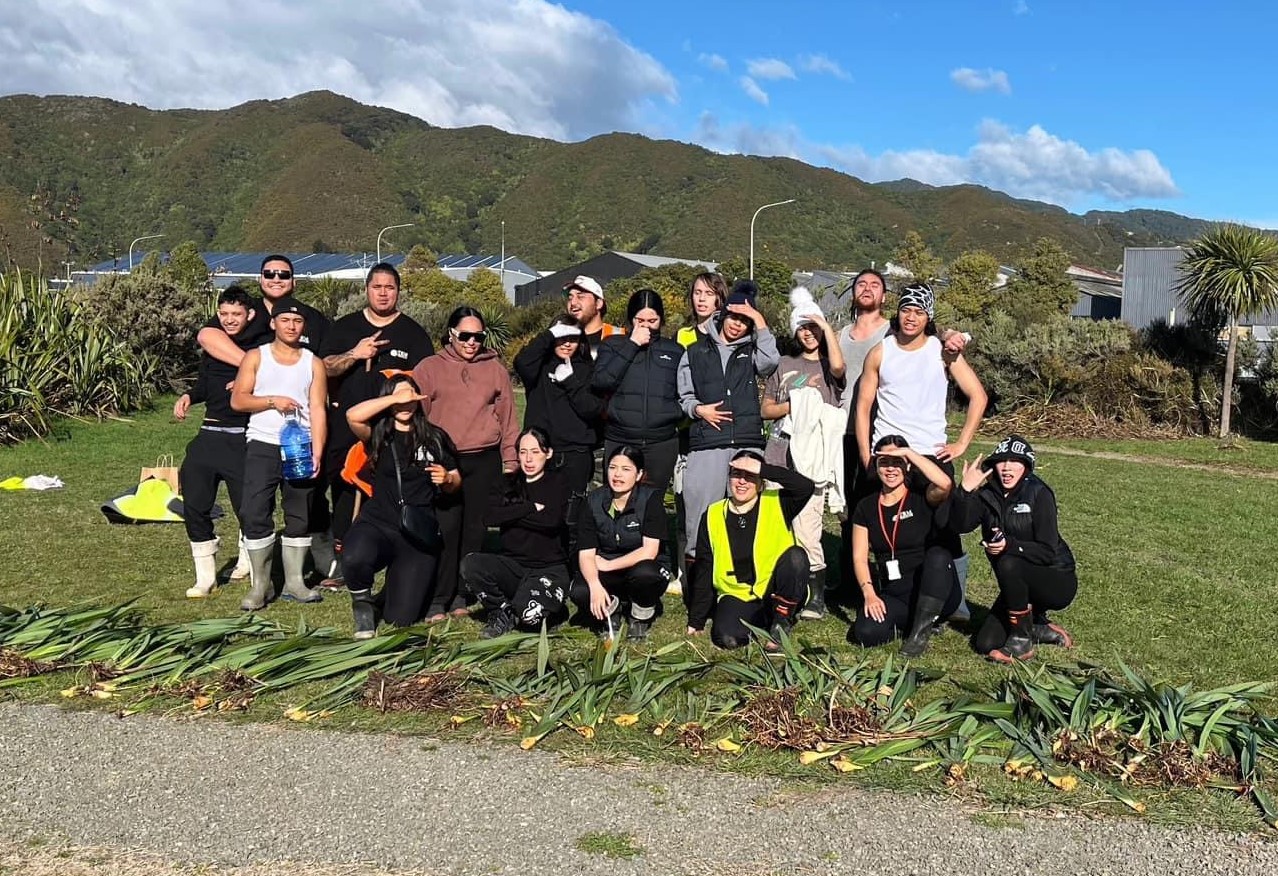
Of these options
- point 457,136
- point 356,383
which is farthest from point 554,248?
point 356,383

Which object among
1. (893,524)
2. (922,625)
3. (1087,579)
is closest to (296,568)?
(893,524)

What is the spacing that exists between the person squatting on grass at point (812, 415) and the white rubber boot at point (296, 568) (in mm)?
2643

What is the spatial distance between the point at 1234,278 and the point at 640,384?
48.7 ft

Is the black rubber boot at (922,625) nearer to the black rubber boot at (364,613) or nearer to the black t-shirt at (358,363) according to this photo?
the black rubber boot at (364,613)

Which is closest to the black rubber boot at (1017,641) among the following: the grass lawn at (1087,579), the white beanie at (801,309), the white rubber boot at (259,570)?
the grass lawn at (1087,579)

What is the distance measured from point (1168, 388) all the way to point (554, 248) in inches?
3455

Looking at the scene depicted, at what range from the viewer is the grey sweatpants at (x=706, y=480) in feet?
18.2

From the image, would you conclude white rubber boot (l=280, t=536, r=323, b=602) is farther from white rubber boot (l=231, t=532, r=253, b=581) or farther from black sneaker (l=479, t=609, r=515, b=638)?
black sneaker (l=479, t=609, r=515, b=638)

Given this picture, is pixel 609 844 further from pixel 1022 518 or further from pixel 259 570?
pixel 259 570

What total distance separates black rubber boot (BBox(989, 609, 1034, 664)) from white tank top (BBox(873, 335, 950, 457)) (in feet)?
2.91

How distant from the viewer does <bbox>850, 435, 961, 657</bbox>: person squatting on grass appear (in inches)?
203

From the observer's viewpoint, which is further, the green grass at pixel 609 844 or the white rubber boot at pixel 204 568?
the white rubber boot at pixel 204 568

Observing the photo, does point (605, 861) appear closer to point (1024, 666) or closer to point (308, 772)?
point (308, 772)

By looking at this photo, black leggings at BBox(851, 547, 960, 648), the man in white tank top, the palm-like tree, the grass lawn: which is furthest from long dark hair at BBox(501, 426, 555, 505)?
the palm-like tree
